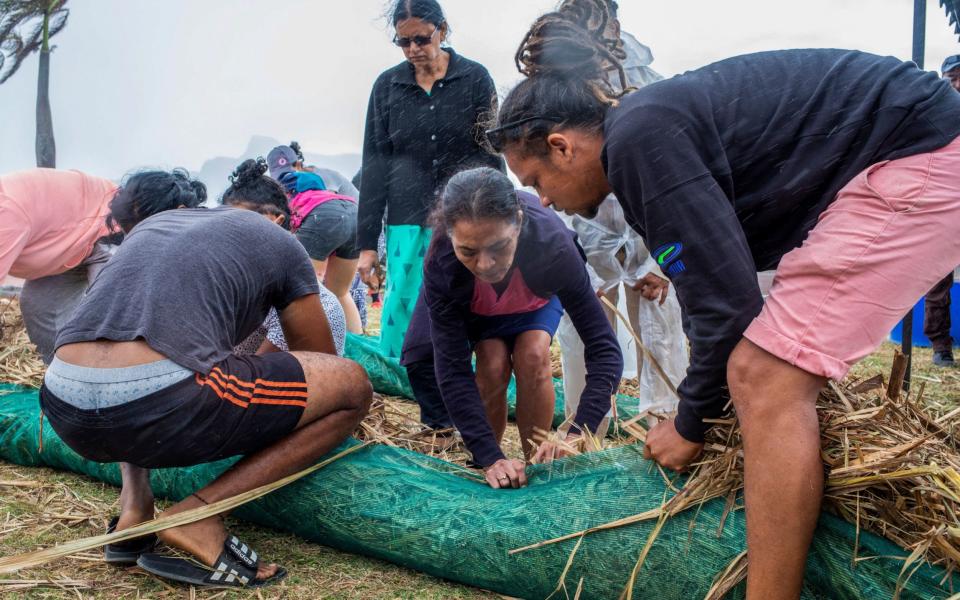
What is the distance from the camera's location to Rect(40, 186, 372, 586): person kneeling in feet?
7.52

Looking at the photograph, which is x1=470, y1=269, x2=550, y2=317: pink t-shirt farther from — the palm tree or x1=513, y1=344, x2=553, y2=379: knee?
the palm tree

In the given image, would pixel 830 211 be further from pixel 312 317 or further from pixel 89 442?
pixel 89 442

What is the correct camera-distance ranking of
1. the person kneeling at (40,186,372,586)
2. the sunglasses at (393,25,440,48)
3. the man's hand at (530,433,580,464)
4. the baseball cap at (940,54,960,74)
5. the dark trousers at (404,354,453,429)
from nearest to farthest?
the person kneeling at (40,186,372,586) → the man's hand at (530,433,580,464) → the dark trousers at (404,354,453,429) → the sunglasses at (393,25,440,48) → the baseball cap at (940,54,960,74)

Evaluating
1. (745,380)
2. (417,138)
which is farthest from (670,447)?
(417,138)

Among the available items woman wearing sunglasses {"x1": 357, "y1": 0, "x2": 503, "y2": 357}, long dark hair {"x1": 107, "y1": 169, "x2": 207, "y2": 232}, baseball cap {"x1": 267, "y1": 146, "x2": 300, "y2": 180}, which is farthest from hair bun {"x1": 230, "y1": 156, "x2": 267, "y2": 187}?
baseball cap {"x1": 267, "y1": 146, "x2": 300, "y2": 180}

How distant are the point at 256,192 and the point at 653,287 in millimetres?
1894

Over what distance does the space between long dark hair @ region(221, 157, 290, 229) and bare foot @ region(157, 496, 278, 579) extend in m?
1.28

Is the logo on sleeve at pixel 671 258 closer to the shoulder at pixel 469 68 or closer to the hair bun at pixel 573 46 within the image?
the hair bun at pixel 573 46

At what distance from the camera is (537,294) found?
326 centimetres

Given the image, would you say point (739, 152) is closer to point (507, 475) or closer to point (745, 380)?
point (745, 380)

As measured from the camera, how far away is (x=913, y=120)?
176 cm

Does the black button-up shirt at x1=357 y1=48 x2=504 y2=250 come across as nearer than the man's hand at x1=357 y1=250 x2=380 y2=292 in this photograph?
Yes

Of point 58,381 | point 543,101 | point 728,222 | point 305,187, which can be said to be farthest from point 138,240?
point 305,187

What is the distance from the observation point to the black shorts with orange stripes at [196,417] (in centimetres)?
229
